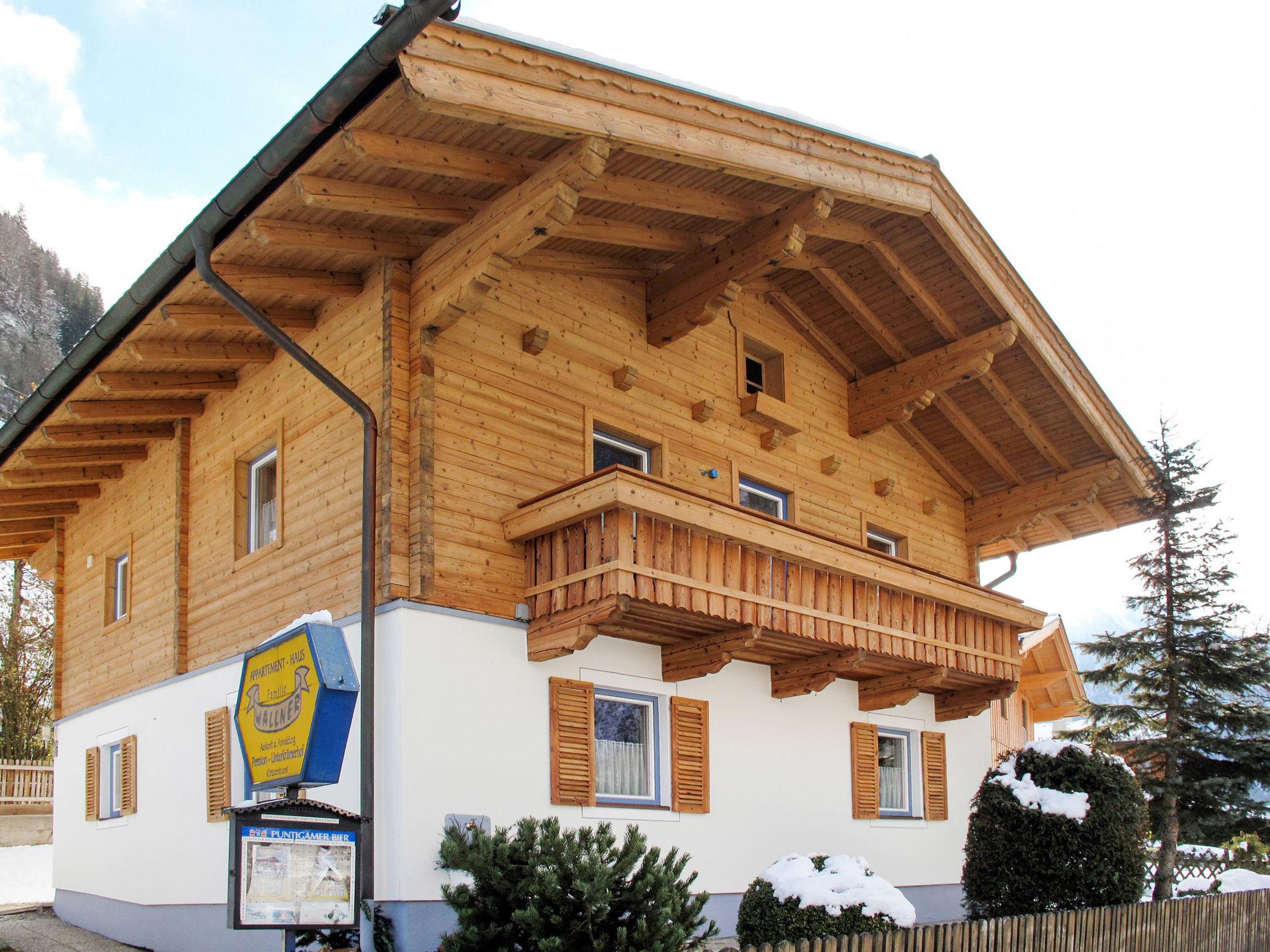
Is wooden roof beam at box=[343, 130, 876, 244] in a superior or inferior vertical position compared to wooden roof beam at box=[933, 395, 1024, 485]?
superior

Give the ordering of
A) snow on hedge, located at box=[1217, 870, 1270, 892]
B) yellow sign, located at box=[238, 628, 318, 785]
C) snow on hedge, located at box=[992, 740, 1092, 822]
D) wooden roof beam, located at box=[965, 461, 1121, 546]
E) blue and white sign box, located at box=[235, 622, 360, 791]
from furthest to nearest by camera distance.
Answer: snow on hedge, located at box=[1217, 870, 1270, 892], wooden roof beam, located at box=[965, 461, 1121, 546], snow on hedge, located at box=[992, 740, 1092, 822], yellow sign, located at box=[238, 628, 318, 785], blue and white sign box, located at box=[235, 622, 360, 791]

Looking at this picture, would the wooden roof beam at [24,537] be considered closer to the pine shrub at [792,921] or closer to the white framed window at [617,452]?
the white framed window at [617,452]

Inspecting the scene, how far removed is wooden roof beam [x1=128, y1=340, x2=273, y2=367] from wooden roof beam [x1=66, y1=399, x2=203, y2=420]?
5.36 ft

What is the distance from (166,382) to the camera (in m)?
14.4

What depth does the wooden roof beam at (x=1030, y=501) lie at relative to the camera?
60.3 feet

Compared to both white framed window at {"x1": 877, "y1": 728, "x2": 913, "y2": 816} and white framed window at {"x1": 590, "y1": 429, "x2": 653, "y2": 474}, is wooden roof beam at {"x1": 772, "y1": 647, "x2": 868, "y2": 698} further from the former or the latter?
white framed window at {"x1": 590, "y1": 429, "x2": 653, "y2": 474}

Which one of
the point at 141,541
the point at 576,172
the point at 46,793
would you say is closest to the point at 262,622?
the point at 141,541

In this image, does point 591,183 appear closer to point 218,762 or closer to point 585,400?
point 585,400

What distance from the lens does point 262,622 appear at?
13.2 metres

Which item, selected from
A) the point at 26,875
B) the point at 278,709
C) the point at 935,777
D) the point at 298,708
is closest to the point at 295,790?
the point at 298,708

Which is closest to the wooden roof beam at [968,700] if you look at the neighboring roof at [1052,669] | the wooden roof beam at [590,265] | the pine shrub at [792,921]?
the pine shrub at [792,921]

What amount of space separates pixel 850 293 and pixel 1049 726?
28734mm

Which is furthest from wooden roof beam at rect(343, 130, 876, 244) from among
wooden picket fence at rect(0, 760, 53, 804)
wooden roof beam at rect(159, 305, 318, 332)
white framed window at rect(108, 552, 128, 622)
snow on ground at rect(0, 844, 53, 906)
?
wooden picket fence at rect(0, 760, 53, 804)

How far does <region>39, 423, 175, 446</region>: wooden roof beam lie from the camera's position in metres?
15.6
